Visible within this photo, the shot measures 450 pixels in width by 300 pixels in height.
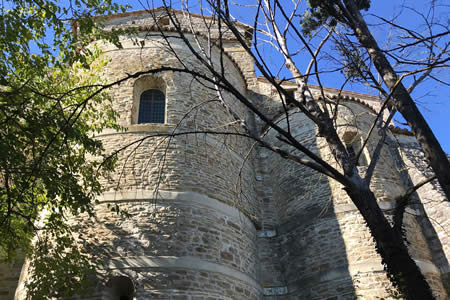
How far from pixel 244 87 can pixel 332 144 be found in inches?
327

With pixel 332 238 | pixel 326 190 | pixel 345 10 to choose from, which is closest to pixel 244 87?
pixel 326 190

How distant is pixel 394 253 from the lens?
4.64m

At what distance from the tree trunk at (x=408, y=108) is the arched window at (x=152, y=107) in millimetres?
5034

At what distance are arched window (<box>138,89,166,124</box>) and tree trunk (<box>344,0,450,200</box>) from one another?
503cm

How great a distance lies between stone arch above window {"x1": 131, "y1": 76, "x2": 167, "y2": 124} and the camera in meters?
9.68

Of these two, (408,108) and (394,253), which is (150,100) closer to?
(408,108)

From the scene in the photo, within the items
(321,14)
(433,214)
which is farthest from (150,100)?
(433,214)

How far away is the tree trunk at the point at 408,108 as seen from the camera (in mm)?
4824

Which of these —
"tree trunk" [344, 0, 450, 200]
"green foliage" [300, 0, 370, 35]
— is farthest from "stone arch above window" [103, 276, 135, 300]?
"green foliage" [300, 0, 370, 35]

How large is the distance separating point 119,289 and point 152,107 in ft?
15.0

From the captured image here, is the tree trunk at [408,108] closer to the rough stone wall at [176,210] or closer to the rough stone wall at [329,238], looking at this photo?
the rough stone wall at [329,238]

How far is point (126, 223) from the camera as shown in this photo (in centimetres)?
733

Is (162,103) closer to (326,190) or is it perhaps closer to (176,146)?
(176,146)

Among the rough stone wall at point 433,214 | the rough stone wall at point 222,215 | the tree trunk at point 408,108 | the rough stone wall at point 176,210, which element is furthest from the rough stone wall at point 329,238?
the tree trunk at point 408,108
